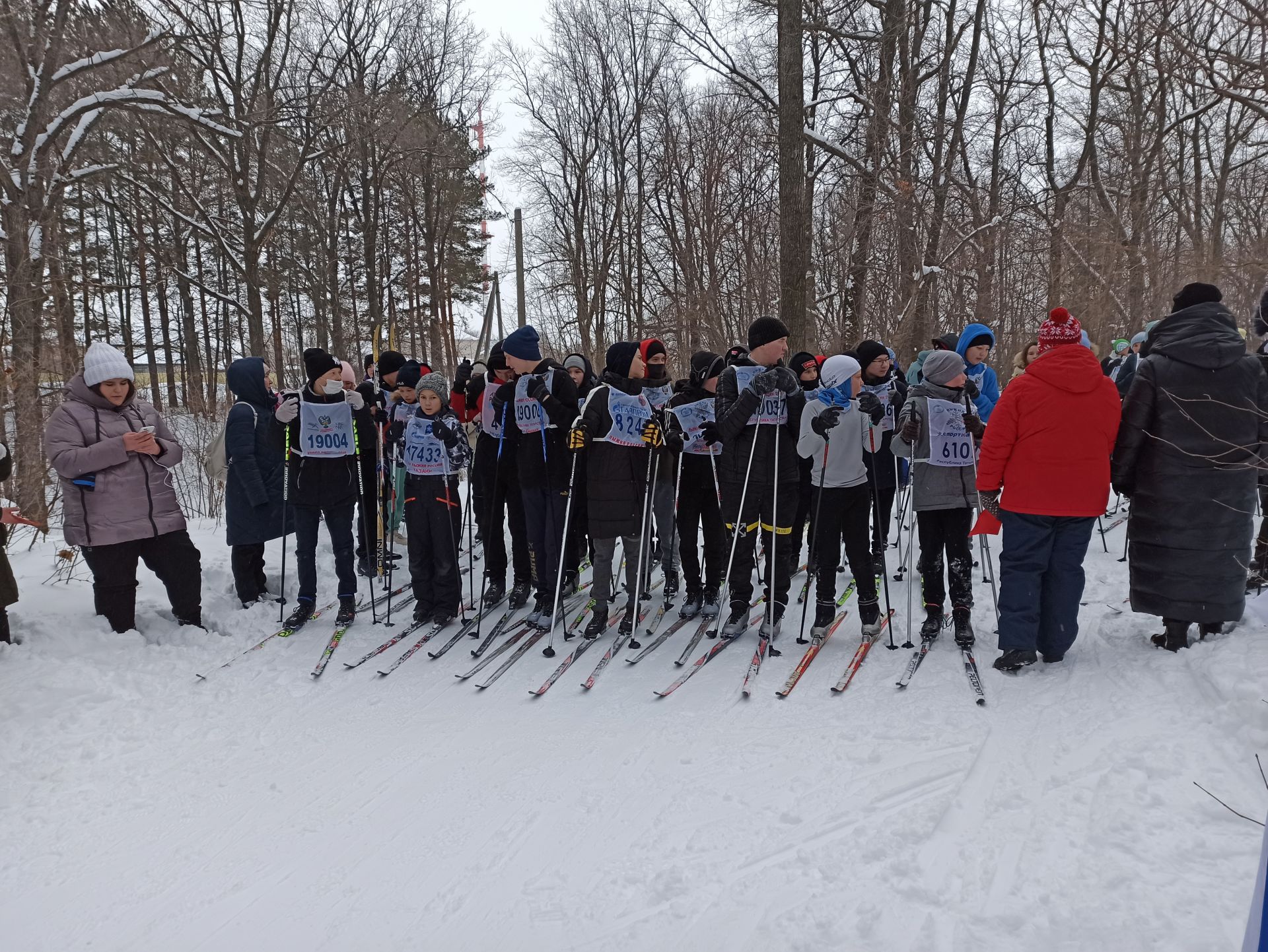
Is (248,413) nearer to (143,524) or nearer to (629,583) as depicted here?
(143,524)

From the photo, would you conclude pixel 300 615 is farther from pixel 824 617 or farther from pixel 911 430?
pixel 911 430

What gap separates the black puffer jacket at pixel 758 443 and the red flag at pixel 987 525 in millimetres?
1265

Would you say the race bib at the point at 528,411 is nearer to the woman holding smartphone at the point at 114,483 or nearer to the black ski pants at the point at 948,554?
the woman holding smartphone at the point at 114,483

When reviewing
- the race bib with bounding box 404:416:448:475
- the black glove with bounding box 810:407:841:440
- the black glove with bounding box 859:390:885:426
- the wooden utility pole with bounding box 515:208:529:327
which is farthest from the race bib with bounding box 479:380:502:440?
the wooden utility pole with bounding box 515:208:529:327

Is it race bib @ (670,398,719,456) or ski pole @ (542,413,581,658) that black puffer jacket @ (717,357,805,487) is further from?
ski pole @ (542,413,581,658)

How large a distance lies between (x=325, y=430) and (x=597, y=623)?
2.69 m

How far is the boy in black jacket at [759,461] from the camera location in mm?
5246

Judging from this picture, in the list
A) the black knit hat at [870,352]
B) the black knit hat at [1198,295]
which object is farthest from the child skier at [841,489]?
the black knit hat at [1198,295]

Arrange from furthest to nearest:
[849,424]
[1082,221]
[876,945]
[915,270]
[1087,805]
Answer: [1082,221] < [915,270] < [849,424] < [1087,805] < [876,945]

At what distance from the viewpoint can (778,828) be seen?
3.16 m

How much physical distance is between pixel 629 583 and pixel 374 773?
2.50 metres

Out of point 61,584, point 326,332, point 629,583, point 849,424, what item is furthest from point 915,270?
point 326,332

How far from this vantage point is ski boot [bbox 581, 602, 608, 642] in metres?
5.57

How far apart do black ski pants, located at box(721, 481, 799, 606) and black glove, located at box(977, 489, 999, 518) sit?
1260 mm
